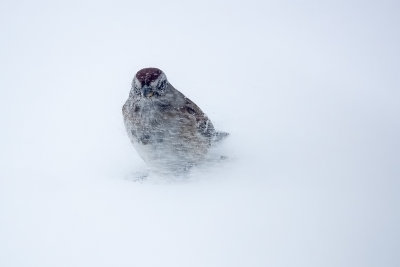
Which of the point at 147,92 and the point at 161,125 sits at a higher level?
the point at 147,92

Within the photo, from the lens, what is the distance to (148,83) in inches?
145

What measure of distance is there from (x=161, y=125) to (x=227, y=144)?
3.46ft

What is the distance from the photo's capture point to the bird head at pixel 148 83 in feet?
12.1

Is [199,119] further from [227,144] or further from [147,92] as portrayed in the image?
[147,92]

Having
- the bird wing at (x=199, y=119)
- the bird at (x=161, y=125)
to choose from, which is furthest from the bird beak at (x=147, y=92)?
the bird wing at (x=199, y=119)

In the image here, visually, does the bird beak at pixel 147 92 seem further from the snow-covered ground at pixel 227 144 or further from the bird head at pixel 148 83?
the snow-covered ground at pixel 227 144

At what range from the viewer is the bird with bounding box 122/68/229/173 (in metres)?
3.78

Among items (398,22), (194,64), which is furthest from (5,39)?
(398,22)

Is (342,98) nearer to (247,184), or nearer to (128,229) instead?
(247,184)

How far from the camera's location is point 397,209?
117 inches

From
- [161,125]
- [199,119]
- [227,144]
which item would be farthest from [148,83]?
[227,144]

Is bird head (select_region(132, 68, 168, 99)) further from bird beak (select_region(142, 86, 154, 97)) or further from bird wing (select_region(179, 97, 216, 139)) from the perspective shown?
bird wing (select_region(179, 97, 216, 139))

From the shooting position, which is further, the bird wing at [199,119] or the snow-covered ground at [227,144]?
the bird wing at [199,119]

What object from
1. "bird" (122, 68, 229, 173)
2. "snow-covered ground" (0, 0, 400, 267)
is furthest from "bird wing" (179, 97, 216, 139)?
"snow-covered ground" (0, 0, 400, 267)
